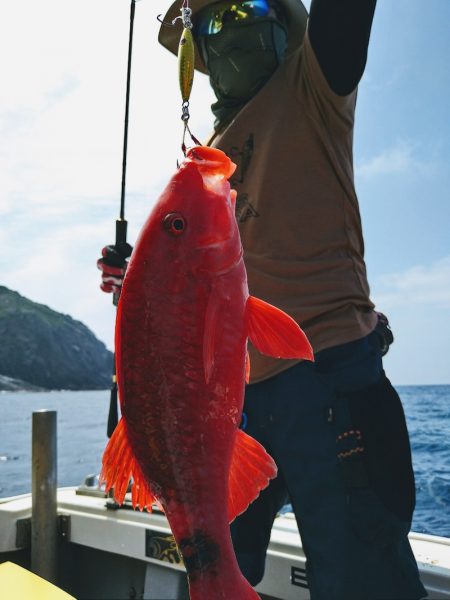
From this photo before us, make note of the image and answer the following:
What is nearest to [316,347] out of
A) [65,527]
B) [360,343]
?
[360,343]

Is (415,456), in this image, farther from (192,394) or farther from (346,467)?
(192,394)

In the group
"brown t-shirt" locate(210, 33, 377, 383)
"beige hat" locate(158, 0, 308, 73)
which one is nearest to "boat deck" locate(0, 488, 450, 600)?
"brown t-shirt" locate(210, 33, 377, 383)

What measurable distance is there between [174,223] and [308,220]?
0.98 metres

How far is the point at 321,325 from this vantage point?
89.3 inches

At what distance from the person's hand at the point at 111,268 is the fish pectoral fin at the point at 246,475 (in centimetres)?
127

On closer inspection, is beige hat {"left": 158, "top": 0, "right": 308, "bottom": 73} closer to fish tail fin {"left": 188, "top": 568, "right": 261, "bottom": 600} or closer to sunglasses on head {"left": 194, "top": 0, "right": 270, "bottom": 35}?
sunglasses on head {"left": 194, "top": 0, "right": 270, "bottom": 35}

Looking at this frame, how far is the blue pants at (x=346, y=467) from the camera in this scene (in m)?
2.10

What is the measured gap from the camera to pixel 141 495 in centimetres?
142

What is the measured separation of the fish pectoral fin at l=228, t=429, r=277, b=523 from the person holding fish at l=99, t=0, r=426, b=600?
0.72m

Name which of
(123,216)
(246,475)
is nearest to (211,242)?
(246,475)

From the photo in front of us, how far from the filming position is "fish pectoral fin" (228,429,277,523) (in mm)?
1462

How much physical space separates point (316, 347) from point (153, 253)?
104 cm

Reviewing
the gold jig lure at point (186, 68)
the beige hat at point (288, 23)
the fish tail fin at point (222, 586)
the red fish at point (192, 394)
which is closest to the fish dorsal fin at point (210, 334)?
the red fish at point (192, 394)

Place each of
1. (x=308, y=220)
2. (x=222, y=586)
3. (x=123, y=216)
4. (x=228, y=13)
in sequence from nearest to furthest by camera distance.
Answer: (x=222, y=586)
(x=308, y=220)
(x=228, y=13)
(x=123, y=216)
